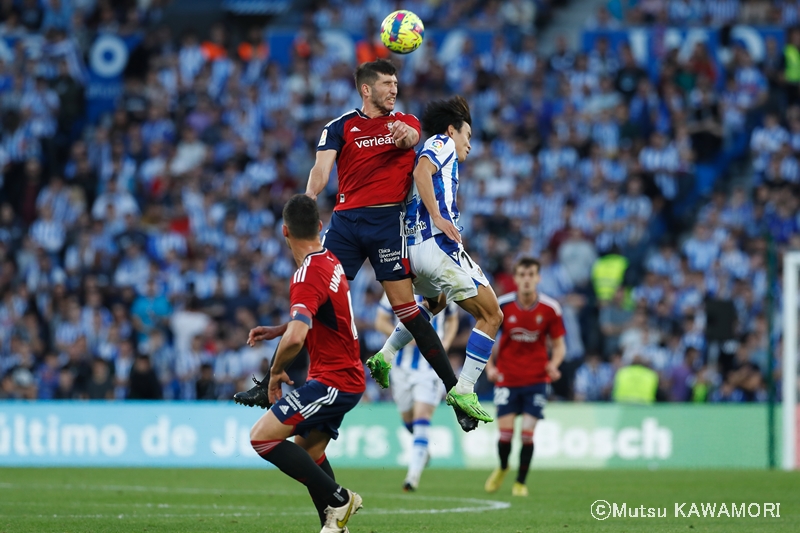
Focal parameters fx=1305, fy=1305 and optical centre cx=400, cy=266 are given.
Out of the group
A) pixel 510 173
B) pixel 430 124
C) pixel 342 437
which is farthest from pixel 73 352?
pixel 430 124

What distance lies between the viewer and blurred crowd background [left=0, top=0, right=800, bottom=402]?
21.7m

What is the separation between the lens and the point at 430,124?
1120 cm

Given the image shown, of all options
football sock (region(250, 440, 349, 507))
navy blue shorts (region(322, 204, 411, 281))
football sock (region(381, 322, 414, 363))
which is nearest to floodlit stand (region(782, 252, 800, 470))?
football sock (region(381, 322, 414, 363))

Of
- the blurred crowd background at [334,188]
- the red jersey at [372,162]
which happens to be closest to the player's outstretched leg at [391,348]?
the red jersey at [372,162]

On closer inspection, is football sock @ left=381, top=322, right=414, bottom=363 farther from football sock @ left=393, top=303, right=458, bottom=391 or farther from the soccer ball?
the soccer ball

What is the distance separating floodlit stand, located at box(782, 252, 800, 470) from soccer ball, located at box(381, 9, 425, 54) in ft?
31.7

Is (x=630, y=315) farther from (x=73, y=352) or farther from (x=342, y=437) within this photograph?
(x=73, y=352)

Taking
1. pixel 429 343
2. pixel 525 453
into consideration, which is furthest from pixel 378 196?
Result: pixel 525 453

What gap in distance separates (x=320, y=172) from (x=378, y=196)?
537mm

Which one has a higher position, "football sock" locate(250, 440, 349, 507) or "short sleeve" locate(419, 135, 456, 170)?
"short sleeve" locate(419, 135, 456, 170)

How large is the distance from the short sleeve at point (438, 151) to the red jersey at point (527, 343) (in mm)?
4926

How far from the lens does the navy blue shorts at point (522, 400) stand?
49.7 feet

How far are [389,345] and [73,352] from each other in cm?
1209

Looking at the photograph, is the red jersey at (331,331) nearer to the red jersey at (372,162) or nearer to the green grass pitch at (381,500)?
the red jersey at (372,162)
